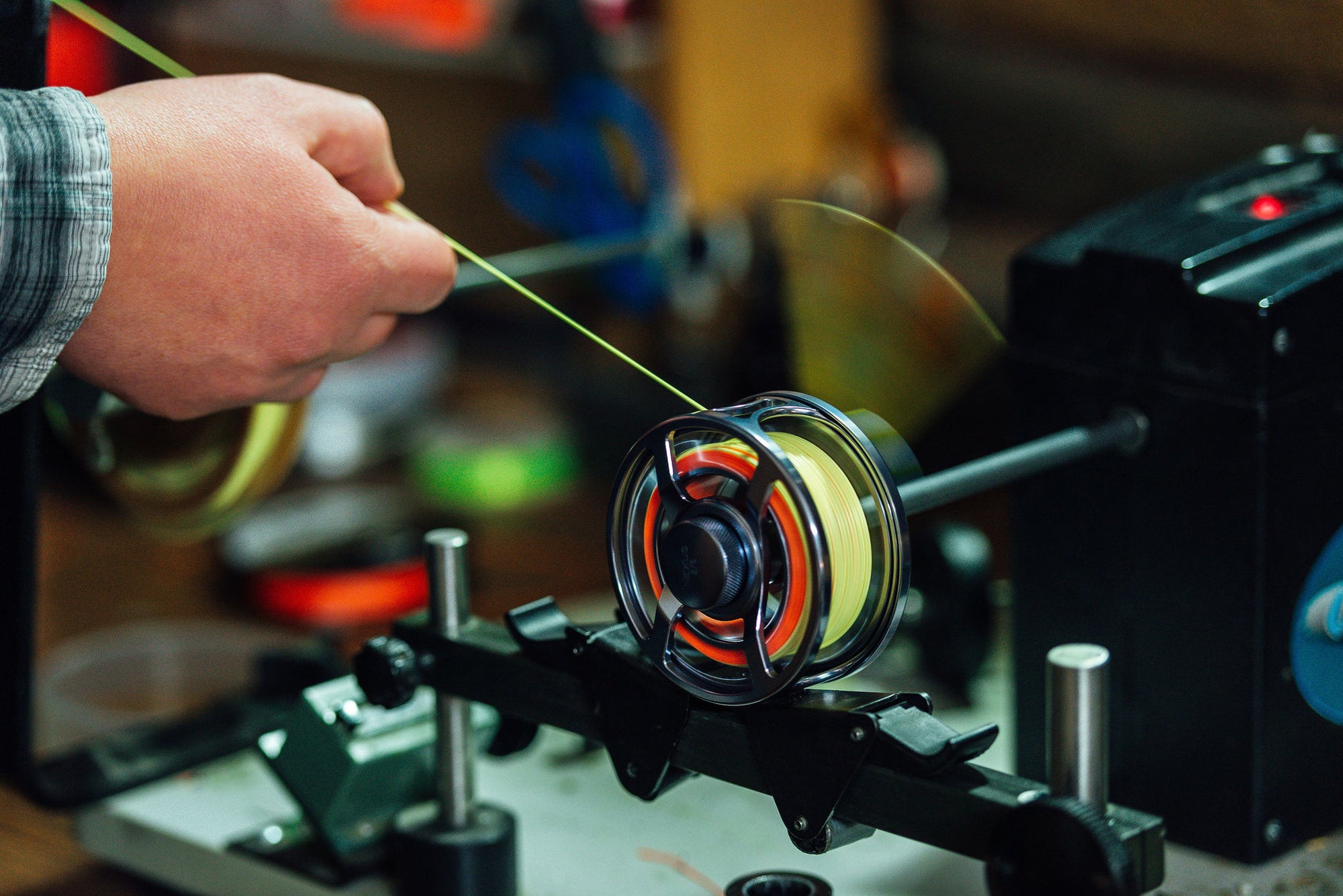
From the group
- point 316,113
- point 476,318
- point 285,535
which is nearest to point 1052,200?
point 476,318

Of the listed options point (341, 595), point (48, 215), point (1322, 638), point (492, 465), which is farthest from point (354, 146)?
point (492, 465)

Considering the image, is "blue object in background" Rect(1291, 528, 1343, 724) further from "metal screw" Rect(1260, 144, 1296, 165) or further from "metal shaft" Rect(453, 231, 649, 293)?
"metal shaft" Rect(453, 231, 649, 293)

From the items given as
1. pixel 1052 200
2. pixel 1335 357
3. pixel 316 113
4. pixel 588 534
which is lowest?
pixel 588 534

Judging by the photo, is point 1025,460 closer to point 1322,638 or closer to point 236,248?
point 1322,638

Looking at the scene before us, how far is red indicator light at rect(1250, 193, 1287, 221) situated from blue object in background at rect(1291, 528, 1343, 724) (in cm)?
19

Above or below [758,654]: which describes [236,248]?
above

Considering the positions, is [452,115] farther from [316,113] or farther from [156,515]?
[316,113]

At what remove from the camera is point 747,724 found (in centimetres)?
68

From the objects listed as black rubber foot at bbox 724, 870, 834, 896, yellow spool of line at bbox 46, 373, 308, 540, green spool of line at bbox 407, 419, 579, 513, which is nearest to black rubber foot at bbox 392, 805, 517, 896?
black rubber foot at bbox 724, 870, 834, 896

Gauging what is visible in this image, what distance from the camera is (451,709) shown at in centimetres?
85

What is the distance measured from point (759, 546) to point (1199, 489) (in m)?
0.33

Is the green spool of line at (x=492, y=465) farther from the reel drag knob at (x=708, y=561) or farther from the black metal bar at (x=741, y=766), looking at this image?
the reel drag knob at (x=708, y=561)

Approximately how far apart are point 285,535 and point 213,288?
3.73ft

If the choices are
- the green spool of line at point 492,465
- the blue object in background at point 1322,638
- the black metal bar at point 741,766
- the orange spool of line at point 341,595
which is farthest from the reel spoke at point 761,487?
the green spool of line at point 492,465
